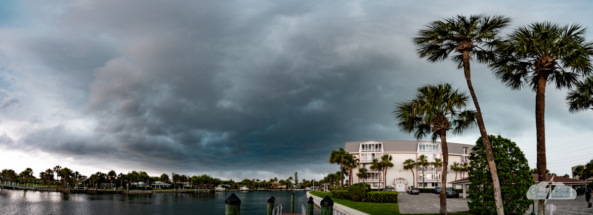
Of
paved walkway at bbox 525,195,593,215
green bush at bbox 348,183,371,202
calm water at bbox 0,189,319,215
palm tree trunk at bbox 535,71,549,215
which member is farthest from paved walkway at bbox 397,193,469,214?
calm water at bbox 0,189,319,215

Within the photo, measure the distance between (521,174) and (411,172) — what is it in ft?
248

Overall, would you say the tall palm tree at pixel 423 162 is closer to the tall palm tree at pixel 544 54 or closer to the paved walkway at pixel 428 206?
the paved walkway at pixel 428 206

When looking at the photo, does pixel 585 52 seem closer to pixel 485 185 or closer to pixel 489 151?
pixel 489 151

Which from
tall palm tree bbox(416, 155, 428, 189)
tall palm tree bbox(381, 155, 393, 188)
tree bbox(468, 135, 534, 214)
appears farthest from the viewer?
tall palm tree bbox(416, 155, 428, 189)

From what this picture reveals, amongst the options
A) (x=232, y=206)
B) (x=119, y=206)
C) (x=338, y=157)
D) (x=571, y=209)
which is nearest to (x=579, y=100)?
(x=571, y=209)

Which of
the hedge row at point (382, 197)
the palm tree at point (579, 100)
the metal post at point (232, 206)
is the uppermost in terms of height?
the palm tree at point (579, 100)

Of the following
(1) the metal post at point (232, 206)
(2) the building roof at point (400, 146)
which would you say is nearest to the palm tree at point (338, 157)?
(2) the building roof at point (400, 146)

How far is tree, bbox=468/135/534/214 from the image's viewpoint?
62.3ft

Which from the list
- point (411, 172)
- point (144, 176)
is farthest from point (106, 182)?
point (411, 172)

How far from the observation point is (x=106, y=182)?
163 m

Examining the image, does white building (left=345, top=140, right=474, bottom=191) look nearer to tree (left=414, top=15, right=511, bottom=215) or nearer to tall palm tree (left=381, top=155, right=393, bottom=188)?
tall palm tree (left=381, top=155, right=393, bottom=188)

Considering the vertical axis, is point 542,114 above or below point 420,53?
below

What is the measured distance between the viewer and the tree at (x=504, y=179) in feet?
62.3

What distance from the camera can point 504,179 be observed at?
19375 mm
